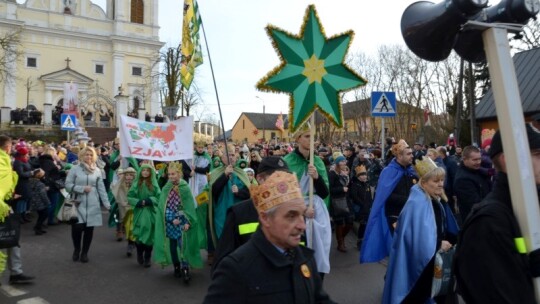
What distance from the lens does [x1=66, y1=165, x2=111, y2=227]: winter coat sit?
305 inches

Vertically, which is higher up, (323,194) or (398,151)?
(398,151)

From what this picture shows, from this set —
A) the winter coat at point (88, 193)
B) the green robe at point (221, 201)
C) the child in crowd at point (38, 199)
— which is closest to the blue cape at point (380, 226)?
the green robe at point (221, 201)

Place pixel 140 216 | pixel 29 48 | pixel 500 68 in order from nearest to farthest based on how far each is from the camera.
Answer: pixel 500 68, pixel 140 216, pixel 29 48

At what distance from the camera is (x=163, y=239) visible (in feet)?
22.8

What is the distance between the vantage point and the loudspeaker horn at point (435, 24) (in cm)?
202

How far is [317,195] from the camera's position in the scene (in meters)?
5.46

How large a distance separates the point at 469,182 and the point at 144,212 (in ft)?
16.1

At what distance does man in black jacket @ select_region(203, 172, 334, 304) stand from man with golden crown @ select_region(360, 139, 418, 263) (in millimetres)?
3648

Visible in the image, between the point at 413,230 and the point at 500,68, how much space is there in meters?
3.00

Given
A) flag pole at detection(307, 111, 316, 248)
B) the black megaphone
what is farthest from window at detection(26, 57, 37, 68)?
the black megaphone

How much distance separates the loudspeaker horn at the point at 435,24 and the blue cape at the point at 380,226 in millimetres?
3695

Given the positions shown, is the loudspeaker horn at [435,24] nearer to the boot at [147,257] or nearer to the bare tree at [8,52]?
the boot at [147,257]

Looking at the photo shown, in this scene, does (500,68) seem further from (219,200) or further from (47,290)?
(47,290)

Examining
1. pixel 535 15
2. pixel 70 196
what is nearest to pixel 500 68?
pixel 535 15
